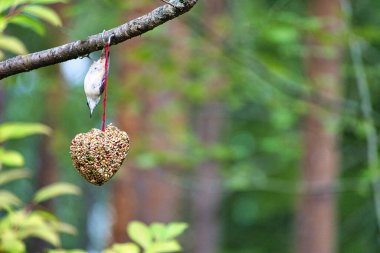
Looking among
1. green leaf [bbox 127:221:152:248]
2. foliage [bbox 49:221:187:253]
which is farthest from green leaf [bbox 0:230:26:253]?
green leaf [bbox 127:221:152:248]

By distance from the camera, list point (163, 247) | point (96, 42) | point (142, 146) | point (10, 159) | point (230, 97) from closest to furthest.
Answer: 1. point (96, 42)
2. point (163, 247)
3. point (10, 159)
4. point (230, 97)
5. point (142, 146)

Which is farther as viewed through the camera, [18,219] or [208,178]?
[208,178]

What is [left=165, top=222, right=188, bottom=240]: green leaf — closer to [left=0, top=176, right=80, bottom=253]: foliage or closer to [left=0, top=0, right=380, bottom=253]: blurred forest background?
[left=0, top=176, right=80, bottom=253]: foliage

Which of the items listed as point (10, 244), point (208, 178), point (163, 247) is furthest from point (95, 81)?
point (208, 178)

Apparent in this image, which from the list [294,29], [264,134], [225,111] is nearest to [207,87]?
[294,29]

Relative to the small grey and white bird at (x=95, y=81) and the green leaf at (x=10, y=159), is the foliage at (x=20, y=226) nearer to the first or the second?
the green leaf at (x=10, y=159)

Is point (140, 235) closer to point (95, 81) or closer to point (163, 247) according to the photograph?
point (163, 247)
